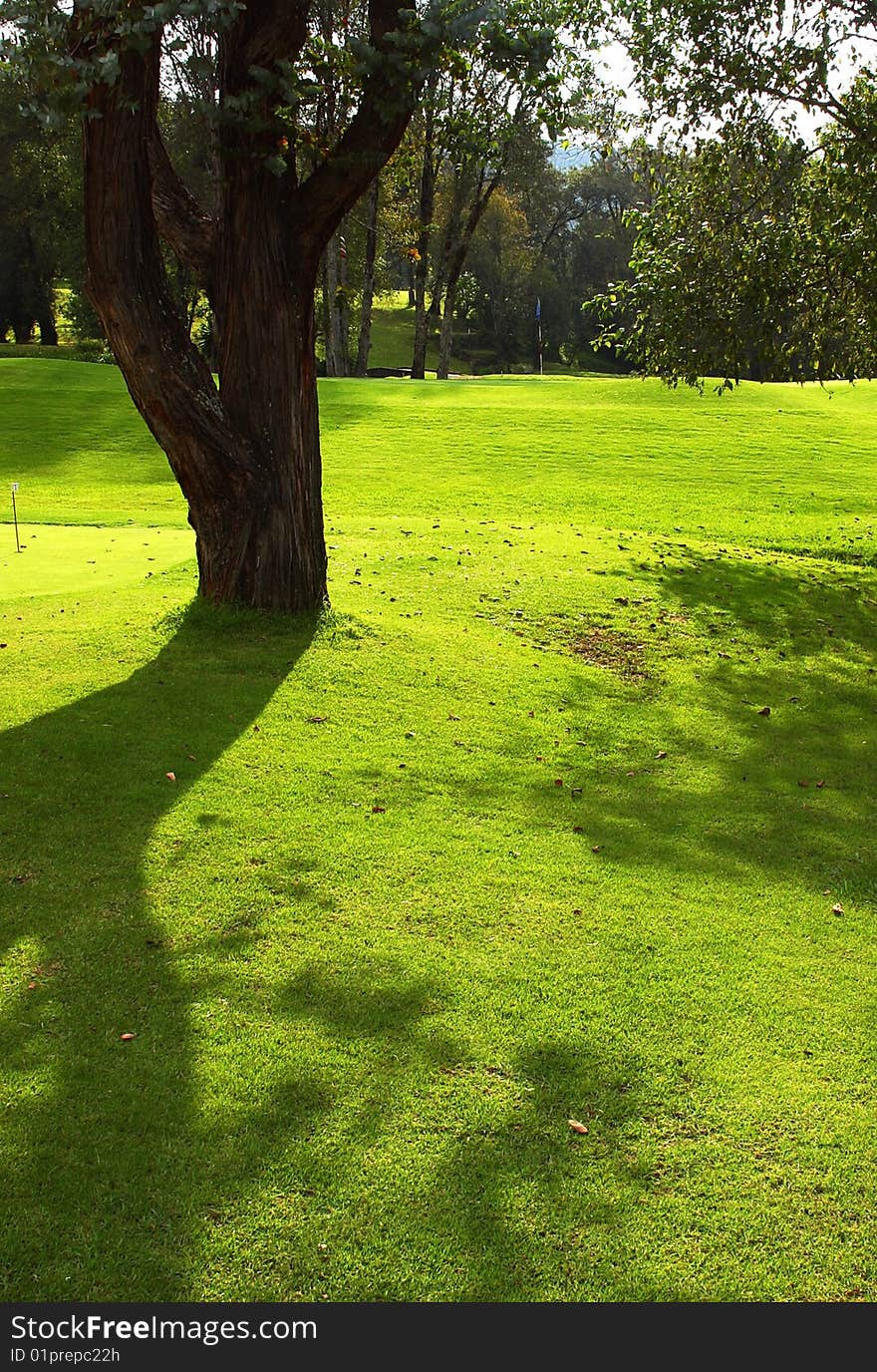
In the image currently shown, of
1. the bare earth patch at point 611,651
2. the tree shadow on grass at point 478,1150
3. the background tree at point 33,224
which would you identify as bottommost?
the tree shadow on grass at point 478,1150

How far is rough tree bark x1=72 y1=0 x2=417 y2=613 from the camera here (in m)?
8.77

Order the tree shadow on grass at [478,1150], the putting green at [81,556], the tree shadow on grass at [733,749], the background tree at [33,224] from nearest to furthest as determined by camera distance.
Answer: the tree shadow on grass at [478,1150] < the tree shadow on grass at [733,749] < the putting green at [81,556] < the background tree at [33,224]

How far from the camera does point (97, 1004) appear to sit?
496 centimetres

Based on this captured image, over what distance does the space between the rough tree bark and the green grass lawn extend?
1.04 metres

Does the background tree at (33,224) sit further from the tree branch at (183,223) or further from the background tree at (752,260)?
the tree branch at (183,223)

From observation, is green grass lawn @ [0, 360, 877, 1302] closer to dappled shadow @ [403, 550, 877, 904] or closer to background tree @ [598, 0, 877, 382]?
dappled shadow @ [403, 550, 877, 904]

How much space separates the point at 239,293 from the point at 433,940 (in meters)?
6.39

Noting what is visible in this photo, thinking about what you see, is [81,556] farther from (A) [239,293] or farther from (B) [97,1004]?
(B) [97,1004]

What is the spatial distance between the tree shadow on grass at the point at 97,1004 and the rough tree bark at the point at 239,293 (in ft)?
A: 6.36

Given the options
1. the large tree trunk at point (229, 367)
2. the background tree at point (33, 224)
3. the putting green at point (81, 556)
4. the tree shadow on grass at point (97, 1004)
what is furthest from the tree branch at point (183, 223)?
the background tree at point (33, 224)

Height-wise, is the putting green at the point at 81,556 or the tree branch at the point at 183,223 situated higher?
the tree branch at the point at 183,223

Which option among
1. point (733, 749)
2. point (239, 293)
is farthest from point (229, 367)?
point (733, 749)

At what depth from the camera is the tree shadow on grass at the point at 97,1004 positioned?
146 inches

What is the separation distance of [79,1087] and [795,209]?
14585 millimetres
